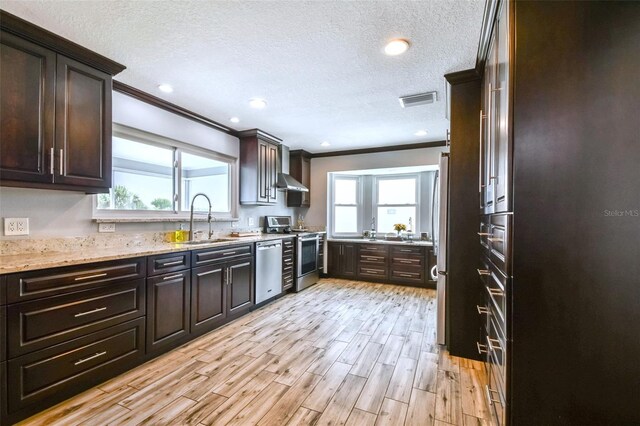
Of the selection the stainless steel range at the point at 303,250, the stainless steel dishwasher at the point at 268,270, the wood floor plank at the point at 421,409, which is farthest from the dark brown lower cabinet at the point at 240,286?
the wood floor plank at the point at 421,409

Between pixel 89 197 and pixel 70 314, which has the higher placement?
pixel 89 197

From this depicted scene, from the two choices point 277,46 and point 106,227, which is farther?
point 106,227

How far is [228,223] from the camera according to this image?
4.04 m

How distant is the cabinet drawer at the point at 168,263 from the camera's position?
2.31 meters

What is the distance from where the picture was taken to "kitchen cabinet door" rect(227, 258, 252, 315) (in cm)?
316

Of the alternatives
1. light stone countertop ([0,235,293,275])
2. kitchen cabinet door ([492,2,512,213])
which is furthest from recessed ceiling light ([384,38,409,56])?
light stone countertop ([0,235,293,275])

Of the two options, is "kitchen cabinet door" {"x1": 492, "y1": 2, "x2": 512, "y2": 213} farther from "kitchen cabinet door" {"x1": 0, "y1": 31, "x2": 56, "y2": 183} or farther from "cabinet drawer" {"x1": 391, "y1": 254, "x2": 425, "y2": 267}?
"cabinet drawer" {"x1": 391, "y1": 254, "x2": 425, "y2": 267}

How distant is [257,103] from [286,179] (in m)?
1.81

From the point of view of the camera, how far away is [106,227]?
8.44ft

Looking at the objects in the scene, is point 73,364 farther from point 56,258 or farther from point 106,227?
point 106,227

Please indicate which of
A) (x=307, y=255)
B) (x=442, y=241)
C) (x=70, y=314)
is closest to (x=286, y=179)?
(x=307, y=255)

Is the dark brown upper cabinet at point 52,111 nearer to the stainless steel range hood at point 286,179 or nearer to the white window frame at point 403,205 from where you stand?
the stainless steel range hood at point 286,179

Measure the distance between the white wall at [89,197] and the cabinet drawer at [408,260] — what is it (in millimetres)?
2905

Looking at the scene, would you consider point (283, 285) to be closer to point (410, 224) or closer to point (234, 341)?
point (234, 341)
